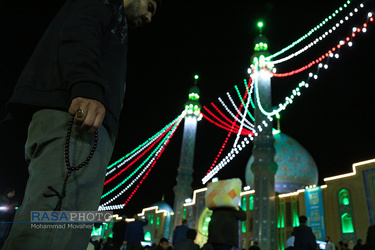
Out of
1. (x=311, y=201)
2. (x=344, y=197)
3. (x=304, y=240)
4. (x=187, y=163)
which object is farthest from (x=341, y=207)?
(x=304, y=240)

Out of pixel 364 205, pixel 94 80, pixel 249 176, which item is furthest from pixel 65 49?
pixel 249 176

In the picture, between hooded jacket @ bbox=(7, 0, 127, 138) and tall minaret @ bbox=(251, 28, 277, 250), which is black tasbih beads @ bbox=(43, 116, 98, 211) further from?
tall minaret @ bbox=(251, 28, 277, 250)

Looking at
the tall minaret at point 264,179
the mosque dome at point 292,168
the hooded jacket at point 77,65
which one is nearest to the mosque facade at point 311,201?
the mosque dome at point 292,168

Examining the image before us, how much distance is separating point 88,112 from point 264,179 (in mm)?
16929

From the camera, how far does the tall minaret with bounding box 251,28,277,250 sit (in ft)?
52.0

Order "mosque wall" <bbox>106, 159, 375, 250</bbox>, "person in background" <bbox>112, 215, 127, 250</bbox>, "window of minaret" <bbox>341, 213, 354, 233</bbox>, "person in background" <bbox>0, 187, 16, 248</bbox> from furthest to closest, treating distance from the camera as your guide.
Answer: "window of minaret" <bbox>341, 213, 354, 233</bbox>, "mosque wall" <bbox>106, 159, 375, 250</bbox>, "person in background" <bbox>112, 215, 127, 250</bbox>, "person in background" <bbox>0, 187, 16, 248</bbox>

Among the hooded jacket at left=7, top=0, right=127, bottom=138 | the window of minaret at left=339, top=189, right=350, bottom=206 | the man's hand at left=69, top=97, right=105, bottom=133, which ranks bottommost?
the man's hand at left=69, top=97, right=105, bottom=133

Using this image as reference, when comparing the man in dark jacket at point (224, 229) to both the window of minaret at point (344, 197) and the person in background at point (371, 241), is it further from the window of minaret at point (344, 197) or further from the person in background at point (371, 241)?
the window of minaret at point (344, 197)

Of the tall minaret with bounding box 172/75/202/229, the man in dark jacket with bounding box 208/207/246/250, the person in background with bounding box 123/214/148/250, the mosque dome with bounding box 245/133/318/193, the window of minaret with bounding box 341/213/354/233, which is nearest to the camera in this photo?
the man in dark jacket with bounding box 208/207/246/250

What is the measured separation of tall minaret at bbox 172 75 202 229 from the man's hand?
77.0 feet

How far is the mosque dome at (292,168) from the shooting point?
73.6 feet

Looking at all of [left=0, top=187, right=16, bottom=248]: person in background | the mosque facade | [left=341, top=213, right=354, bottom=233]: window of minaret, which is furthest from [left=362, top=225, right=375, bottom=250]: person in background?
[left=341, top=213, right=354, bottom=233]: window of minaret

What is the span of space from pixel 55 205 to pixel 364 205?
18187 mm

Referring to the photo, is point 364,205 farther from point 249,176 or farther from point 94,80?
point 94,80
